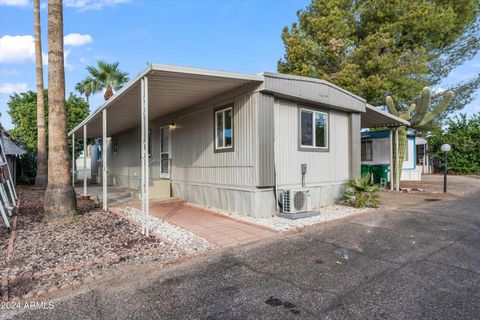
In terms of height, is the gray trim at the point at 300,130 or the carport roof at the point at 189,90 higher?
the carport roof at the point at 189,90

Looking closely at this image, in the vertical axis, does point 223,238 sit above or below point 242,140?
below

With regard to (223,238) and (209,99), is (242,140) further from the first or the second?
(223,238)

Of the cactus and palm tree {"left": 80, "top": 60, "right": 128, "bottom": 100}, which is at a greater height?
palm tree {"left": 80, "top": 60, "right": 128, "bottom": 100}

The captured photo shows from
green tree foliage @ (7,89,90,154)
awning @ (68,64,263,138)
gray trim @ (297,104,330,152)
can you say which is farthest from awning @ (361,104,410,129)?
green tree foliage @ (7,89,90,154)

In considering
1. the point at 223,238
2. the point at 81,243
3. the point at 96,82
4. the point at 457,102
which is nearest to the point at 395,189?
the point at 457,102

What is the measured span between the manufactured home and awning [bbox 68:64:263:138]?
2cm

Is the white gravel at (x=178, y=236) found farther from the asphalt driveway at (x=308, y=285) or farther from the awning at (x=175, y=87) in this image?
the awning at (x=175, y=87)

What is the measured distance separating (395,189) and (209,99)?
9.06 meters

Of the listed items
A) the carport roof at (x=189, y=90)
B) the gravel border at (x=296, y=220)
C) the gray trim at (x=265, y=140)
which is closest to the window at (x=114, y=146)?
the carport roof at (x=189, y=90)

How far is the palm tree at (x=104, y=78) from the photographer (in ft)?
68.5

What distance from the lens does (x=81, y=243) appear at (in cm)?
441

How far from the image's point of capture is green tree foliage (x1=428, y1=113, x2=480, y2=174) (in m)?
19.8

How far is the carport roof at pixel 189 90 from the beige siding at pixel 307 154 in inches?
16.5

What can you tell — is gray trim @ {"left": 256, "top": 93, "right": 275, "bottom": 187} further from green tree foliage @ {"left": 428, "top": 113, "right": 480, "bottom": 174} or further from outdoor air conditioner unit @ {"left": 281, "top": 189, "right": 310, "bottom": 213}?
green tree foliage @ {"left": 428, "top": 113, "right": 480, "bottom": 174}
